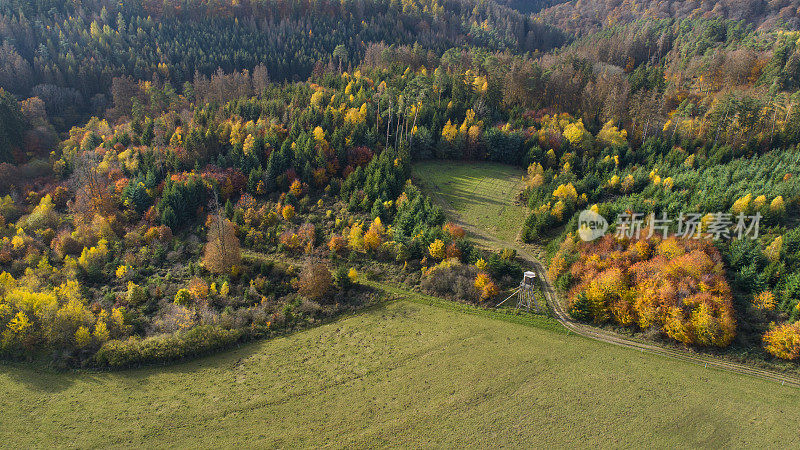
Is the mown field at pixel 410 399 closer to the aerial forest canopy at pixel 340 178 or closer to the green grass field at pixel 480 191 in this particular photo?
the aerial forest canopy at pixel 340 178

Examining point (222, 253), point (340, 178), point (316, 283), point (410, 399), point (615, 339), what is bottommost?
point (410, 399)

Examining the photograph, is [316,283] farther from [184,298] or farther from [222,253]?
[184,298]

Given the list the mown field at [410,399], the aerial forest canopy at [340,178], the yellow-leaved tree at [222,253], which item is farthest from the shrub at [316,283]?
the yellow-leaved tree at [222,253]

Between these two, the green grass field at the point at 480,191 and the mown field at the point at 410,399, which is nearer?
the mown field at the point at 410,399

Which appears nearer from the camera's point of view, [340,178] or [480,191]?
[480,191]

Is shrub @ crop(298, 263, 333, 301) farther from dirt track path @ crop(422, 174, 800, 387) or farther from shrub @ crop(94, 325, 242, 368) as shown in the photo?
dirt track path @ crop(422, 174, 800, 387)

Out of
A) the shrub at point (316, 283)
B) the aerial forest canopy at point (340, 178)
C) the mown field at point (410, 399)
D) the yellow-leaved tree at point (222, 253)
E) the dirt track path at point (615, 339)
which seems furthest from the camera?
the yellow-leaved tree at point (222, 253)

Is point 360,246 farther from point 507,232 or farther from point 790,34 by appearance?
point 790,34

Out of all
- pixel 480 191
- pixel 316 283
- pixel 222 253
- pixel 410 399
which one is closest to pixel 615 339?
pixel 410 399
